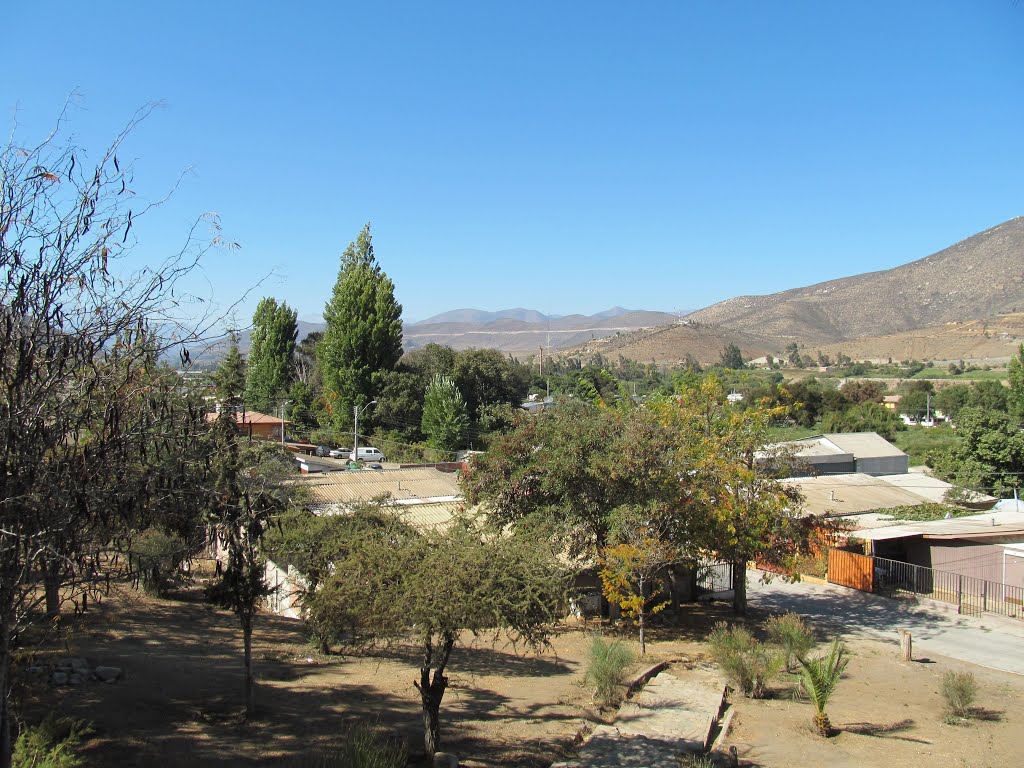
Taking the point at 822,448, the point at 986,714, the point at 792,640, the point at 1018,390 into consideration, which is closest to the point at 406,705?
the point at 792,640

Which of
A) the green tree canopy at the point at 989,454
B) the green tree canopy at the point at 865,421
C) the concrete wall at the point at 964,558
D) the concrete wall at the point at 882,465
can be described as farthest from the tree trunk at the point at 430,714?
the green tree canopy at the point at 865,421

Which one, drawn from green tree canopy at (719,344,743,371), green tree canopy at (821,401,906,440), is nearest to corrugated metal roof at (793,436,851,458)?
green tree canopy at (821,401,906,440)

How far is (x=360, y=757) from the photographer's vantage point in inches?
325

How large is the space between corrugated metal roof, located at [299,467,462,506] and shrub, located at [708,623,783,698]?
12.7 m

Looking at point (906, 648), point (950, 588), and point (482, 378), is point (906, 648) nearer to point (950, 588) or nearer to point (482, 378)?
point (950, 588)

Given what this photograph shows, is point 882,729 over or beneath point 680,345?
beneath

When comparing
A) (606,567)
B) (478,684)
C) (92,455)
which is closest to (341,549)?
(478,684)

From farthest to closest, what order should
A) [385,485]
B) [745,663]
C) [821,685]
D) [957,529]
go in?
[385,485] → [957,529] → [745,663] → [821,685]

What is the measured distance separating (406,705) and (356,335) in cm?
4769

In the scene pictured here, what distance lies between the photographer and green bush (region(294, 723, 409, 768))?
810cm

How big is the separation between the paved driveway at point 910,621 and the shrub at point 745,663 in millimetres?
5140

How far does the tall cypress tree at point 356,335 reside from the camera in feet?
192

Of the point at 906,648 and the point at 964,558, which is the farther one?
the point at 964,558

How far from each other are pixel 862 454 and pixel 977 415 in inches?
291
